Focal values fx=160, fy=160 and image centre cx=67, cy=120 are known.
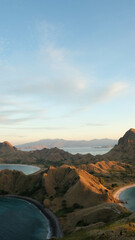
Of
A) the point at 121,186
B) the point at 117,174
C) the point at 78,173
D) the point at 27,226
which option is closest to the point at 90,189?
the point at 78,173

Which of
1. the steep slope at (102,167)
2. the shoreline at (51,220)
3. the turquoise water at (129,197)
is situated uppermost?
the steep slope at (102,167)

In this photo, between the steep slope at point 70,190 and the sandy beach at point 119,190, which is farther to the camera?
the sandy beach at point 119,190

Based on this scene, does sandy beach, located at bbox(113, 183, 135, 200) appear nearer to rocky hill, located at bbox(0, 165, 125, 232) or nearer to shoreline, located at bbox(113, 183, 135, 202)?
shoreline, located at bbox(113, 183, 135, 202)

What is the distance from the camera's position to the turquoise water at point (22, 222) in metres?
66.2

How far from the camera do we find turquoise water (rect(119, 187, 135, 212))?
96.1 meters

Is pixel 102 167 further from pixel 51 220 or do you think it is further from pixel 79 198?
pixel 51 220

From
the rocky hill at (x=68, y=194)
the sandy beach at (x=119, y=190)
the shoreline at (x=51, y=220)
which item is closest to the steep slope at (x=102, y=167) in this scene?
the sandy beach at (x=119, y=190)

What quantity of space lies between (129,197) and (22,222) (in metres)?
72.7

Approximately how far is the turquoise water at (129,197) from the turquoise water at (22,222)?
51226 mm

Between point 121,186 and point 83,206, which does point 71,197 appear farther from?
point 121,186

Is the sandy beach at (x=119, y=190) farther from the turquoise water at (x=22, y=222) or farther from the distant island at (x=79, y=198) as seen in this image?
the turquoise water at (x=22, y=222)

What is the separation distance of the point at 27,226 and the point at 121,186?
286ft

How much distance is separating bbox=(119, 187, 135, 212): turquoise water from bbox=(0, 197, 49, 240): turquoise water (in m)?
51.2

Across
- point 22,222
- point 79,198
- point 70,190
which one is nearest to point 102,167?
point 70,190
